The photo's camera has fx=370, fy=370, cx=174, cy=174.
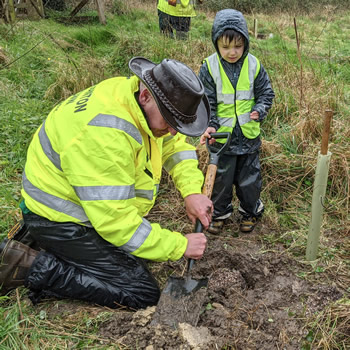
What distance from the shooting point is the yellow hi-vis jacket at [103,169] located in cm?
188

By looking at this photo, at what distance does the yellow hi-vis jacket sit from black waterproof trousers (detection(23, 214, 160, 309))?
0.32 feet

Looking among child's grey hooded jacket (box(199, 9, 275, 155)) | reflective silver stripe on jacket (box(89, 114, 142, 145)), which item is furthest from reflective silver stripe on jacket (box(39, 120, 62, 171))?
child's grey hooded jacket (box(199, 9, 275, 155))

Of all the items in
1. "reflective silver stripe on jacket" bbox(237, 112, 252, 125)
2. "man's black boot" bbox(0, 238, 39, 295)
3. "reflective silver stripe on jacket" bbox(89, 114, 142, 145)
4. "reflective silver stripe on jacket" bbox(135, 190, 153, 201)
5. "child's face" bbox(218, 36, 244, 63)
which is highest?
"child's face" bbox(218, 36, 244, 63)

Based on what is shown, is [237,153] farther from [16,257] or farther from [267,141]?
[16,257]

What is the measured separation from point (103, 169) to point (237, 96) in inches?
55.0

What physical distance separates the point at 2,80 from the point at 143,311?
13.6 ft

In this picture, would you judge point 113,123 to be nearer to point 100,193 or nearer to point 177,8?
point 100,193

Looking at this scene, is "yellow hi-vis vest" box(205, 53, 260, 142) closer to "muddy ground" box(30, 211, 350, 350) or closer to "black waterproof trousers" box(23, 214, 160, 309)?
"muddy ground" box(30, 211, 350, 350)

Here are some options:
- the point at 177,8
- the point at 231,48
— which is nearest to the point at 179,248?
the point at 231,48

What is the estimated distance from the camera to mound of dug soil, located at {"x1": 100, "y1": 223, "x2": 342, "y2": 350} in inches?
76.6

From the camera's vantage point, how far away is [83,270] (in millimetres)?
2393

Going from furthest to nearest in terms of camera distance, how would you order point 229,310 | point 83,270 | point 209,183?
point 209,183, point 83,270, point 229,310

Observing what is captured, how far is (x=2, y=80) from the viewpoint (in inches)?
198

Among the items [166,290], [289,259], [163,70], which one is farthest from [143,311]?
[163,70]
